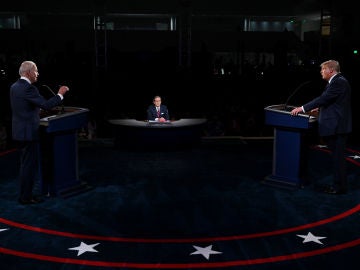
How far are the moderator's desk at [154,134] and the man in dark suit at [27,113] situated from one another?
315 centimetres

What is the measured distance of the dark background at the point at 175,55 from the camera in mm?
13273

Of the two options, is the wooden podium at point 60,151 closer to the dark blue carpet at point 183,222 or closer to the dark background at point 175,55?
the dark blue carpet at point 183,222

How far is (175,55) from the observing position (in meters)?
20.5

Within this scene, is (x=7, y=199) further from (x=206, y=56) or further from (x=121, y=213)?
(x=206, y=56)

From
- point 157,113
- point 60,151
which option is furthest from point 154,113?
point 60,151

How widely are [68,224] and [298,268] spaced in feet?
7.94

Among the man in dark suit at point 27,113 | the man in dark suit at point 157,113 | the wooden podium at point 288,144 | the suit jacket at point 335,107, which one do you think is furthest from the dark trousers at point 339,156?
the man in dark suit at point 157,113

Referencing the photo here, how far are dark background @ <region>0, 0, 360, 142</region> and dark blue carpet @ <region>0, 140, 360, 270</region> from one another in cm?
329

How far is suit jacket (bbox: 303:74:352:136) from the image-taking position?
5492mm

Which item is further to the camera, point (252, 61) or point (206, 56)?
point (252, 61)

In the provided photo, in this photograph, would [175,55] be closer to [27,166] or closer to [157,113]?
[157,113]

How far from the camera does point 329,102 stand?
18.2ft

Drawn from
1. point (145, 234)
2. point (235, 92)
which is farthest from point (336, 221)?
point (235, 92)

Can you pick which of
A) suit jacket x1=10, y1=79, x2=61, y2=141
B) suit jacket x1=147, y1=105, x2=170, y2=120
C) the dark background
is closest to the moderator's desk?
suit jacket x1=147, y1=105, x2=170, y2=120
